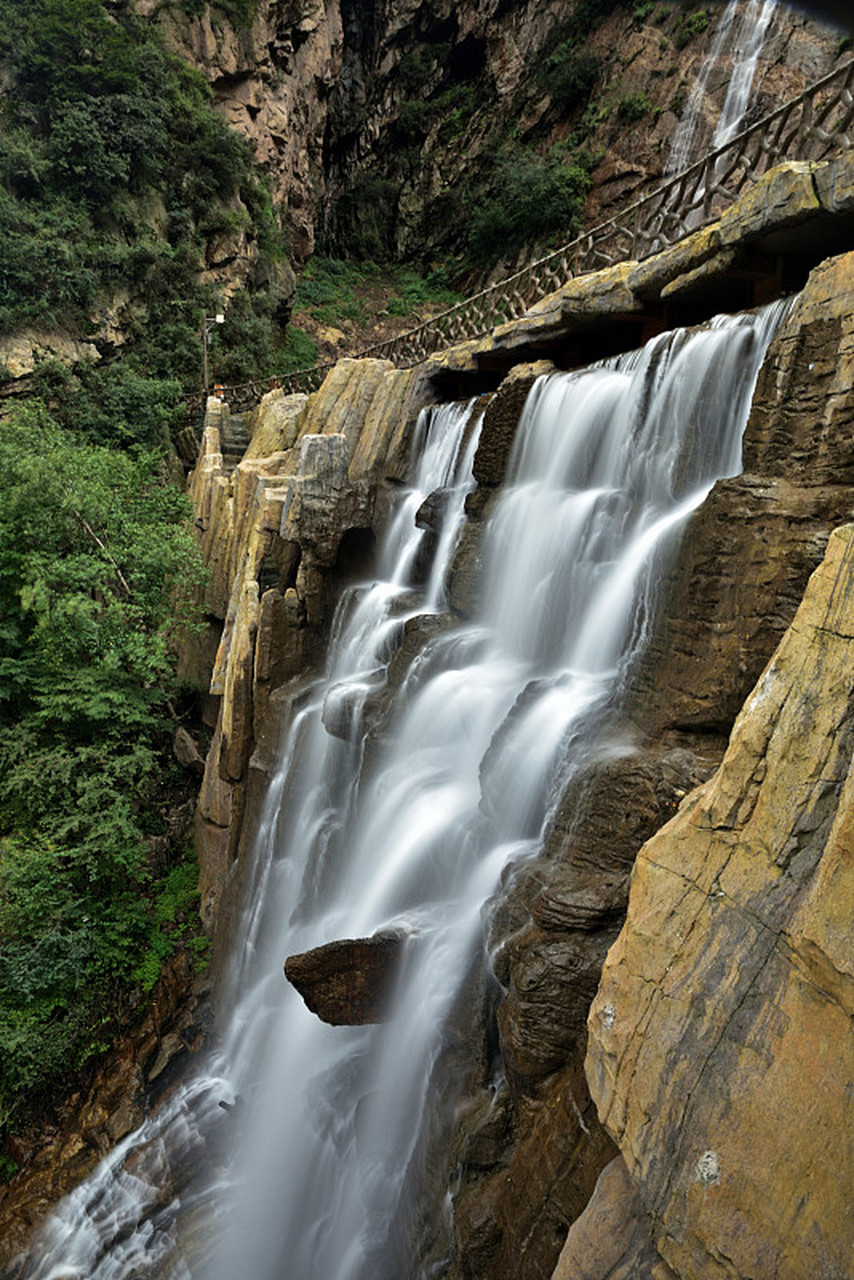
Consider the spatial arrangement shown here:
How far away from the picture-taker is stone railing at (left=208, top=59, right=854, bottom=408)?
7262 mm

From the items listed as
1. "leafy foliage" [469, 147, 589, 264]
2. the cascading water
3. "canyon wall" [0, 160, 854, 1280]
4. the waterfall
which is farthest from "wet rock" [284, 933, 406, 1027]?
"leafy foliage" [469, 147, 589, 264]

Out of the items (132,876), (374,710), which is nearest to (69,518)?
(132,876)

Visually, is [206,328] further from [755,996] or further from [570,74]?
[755,996]

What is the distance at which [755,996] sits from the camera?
296 centimetres

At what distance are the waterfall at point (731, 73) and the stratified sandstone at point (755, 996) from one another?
25867 millimetres

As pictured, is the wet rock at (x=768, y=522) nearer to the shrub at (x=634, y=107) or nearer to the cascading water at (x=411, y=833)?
the cascading water at (x=411, y=833)

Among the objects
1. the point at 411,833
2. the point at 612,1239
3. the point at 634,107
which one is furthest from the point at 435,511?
the point at 634,107

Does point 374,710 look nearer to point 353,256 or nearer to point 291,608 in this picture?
point 291,608

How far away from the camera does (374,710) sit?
8656 mm

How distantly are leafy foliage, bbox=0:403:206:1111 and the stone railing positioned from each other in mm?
7602

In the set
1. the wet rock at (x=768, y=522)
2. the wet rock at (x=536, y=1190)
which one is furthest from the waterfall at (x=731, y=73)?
the wet rock at (x=536, y=1190)

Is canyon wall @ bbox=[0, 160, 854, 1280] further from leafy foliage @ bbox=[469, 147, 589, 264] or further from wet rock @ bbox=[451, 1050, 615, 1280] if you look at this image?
→ leafy foliage @ bbox=[469, 147, 589, 264]

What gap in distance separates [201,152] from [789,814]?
29.6m

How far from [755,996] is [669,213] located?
10050 millimetres
